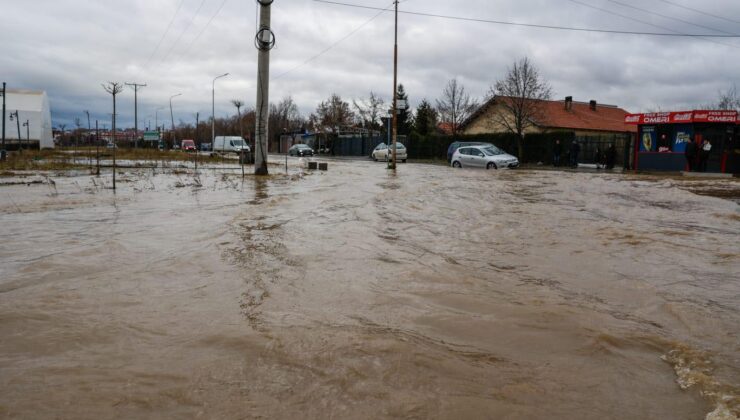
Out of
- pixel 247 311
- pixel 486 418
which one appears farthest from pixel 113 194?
pixel 486 418

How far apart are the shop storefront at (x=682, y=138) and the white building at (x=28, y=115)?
47.5 metres

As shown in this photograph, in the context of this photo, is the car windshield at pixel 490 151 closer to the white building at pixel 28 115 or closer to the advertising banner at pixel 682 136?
the advertising banner at pixel 682 136

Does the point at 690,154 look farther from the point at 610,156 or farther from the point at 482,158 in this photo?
the point at 482,158

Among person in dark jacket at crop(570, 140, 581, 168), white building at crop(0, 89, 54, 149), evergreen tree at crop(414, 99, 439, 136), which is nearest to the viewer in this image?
person in dark jacket at crop(570, 140, 581, 168)

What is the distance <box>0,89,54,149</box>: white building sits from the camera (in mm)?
46719

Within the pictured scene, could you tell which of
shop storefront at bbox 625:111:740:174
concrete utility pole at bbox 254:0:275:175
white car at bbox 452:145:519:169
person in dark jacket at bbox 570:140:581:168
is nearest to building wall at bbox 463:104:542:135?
person in dark jacket at bbox 570:140:581:168

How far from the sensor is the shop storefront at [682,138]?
72.4ft

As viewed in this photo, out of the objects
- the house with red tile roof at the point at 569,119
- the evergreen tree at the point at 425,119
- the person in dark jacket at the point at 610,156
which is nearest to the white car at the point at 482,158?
the person in dark jacket at the point at 610,156

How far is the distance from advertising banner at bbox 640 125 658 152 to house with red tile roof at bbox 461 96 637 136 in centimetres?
1570

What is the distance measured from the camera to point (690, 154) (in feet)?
74.0

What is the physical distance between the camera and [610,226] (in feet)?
28.2

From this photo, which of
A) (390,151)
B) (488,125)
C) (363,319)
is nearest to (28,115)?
(390,151)

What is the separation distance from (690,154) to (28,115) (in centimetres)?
5202

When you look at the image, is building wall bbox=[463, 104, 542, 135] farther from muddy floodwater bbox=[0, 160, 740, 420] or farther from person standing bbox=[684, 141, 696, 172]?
muddy floodwater bbox=[0, 160, 740, 420]
